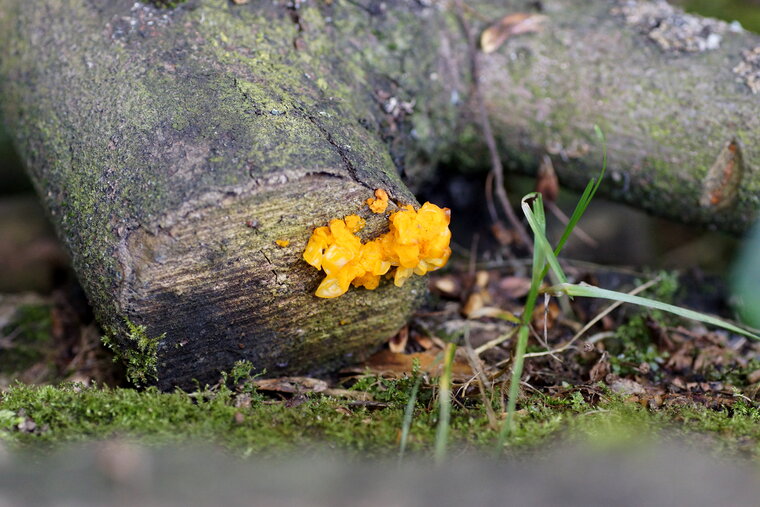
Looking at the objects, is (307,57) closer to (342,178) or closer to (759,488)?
(342,178)

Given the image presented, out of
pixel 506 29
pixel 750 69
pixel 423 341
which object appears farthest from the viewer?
pixel 506 29

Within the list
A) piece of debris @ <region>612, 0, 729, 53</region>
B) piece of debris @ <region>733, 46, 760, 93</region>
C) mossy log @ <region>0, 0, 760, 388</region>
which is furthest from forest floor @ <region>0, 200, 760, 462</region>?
piece of debris @ <region>612, 0, 729, 53</region>

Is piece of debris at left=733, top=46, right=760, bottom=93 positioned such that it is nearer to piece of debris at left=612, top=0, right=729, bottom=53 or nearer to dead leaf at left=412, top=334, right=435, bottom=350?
piece of debris at left=612, top=0, right=729, bottom=53

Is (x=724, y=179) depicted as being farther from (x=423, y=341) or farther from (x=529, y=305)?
(x=423, y=341)

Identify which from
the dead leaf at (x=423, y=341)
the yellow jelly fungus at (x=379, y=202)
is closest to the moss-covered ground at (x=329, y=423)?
the dead leaf at (x=423, y=341)

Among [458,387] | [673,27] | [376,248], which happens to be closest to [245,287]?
[376,248]
